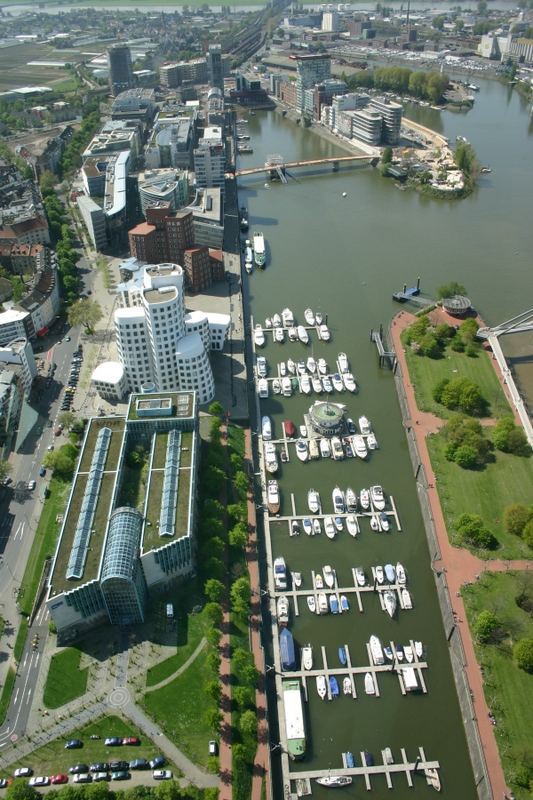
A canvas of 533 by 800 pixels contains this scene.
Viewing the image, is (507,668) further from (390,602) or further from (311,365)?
(311,365)

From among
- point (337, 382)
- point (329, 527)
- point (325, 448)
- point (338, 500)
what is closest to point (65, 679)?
point (329, 527)

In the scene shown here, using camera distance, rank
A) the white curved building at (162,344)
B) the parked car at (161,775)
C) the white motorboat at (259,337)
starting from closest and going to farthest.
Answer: the parked car at (161,775)
the white curved building at (162,344)
the white motorboat at (259,337)

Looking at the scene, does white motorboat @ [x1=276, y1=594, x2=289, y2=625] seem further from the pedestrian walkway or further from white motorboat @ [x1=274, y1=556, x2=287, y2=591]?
the pedestrian walkway

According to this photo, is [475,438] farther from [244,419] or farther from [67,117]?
[67,117]

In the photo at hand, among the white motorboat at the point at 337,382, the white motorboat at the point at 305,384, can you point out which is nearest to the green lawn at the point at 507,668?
the white motorboat at the point at 337,382

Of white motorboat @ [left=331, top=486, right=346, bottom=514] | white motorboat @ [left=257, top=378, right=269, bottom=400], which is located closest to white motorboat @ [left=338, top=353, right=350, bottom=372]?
white motorboat @ [left=257, top=378, right=269, bottom=400]

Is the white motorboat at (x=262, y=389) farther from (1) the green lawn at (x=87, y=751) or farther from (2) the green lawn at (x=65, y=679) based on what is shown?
(1) the green lawn at (x=87, y=751)
